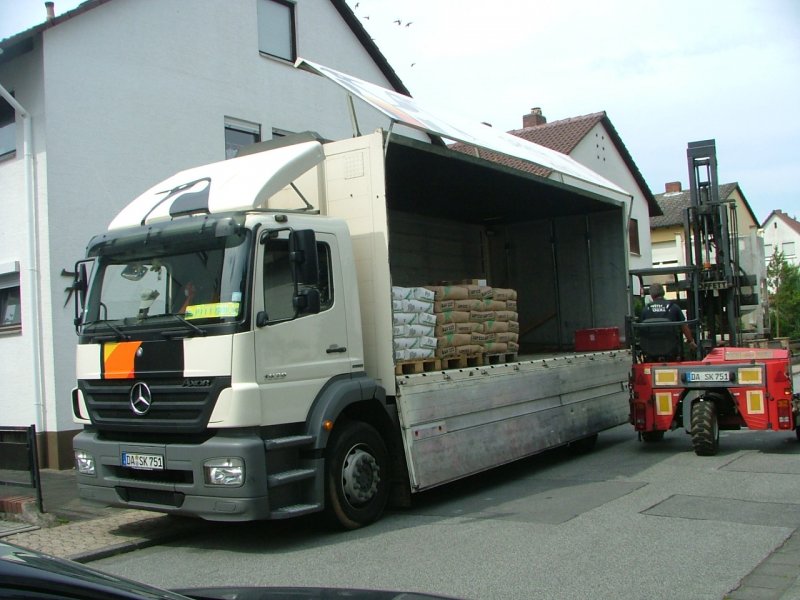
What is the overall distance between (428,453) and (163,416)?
2.48 metres

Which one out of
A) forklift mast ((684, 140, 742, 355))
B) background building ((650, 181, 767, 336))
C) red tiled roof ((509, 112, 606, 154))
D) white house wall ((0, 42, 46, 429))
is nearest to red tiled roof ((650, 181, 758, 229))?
background building ((650, 181, 767, 336))

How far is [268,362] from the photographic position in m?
6.54

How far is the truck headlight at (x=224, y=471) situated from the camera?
6.21 meters

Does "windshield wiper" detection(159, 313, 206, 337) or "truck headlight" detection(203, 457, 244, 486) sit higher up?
"windshield wiper" detection(159, 313, 206, 337)

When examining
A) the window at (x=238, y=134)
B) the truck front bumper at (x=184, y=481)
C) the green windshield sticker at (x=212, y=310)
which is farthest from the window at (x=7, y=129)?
the green windshield sticker at (x=212, y=310)

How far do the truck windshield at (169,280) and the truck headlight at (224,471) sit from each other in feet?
3.29

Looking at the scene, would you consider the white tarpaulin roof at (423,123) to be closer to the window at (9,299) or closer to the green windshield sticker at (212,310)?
the green windshield sticker at (212,310)

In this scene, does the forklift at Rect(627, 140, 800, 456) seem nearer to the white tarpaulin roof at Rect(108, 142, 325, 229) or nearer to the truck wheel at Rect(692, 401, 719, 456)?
the truck wheel at Rect(692, 401, 719, 456)

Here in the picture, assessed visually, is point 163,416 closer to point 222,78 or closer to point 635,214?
point 222,78

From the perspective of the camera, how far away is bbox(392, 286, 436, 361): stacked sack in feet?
25.6

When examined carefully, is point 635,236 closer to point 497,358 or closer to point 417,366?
point 497,358

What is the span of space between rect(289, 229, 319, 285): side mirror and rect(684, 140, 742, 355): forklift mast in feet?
21.3

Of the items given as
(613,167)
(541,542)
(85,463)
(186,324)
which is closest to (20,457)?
(85,463)

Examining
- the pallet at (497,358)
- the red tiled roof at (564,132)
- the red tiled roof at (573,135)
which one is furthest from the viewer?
the red tiled roof at (573,135)
